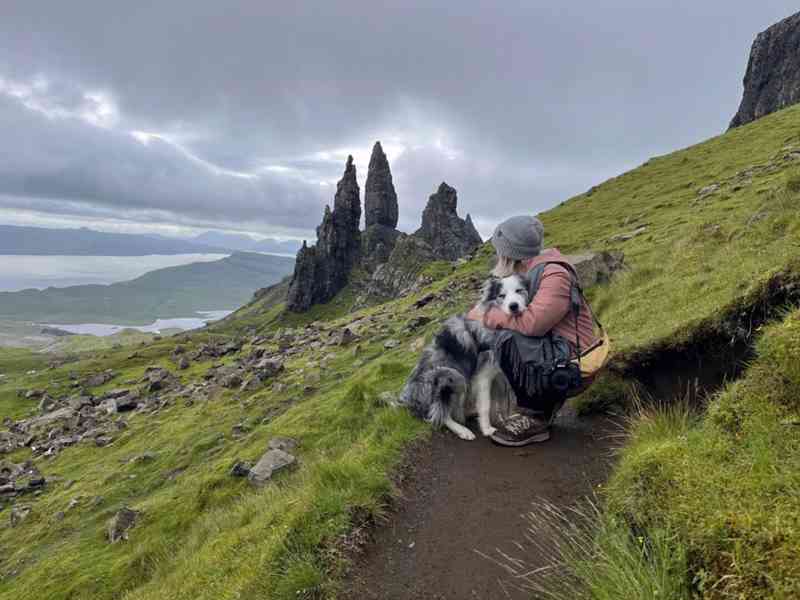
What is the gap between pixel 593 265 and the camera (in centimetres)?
1752

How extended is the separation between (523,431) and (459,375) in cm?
141

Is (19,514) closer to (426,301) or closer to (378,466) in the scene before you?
(378,466)

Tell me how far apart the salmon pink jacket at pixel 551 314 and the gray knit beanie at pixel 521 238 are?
0.17 m

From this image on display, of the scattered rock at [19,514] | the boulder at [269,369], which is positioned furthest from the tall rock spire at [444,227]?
the scattered rock at [19,514]

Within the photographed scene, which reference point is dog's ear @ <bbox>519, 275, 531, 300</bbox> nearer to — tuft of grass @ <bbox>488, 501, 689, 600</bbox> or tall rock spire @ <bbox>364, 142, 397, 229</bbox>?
tuft of grass @ <bbox>488, 501, 689, 600</bbox>

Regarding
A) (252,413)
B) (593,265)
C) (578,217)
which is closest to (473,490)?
(593,265)

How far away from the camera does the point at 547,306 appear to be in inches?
265

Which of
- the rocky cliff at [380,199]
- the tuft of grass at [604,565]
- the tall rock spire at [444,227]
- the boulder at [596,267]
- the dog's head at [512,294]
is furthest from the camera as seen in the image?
the rocky cliff at [380,199]

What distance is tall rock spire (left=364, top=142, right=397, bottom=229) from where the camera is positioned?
180750mm

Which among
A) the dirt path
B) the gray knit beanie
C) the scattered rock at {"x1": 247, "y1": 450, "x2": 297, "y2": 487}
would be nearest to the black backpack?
the gray knit beanie

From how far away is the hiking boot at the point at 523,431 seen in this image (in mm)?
7586

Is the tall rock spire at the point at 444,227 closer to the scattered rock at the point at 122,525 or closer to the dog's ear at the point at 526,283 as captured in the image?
the scattered rock at the point at 122,525

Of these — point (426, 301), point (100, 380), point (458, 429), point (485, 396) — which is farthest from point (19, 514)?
point (100, 380)

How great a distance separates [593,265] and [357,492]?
1436 centimetres
